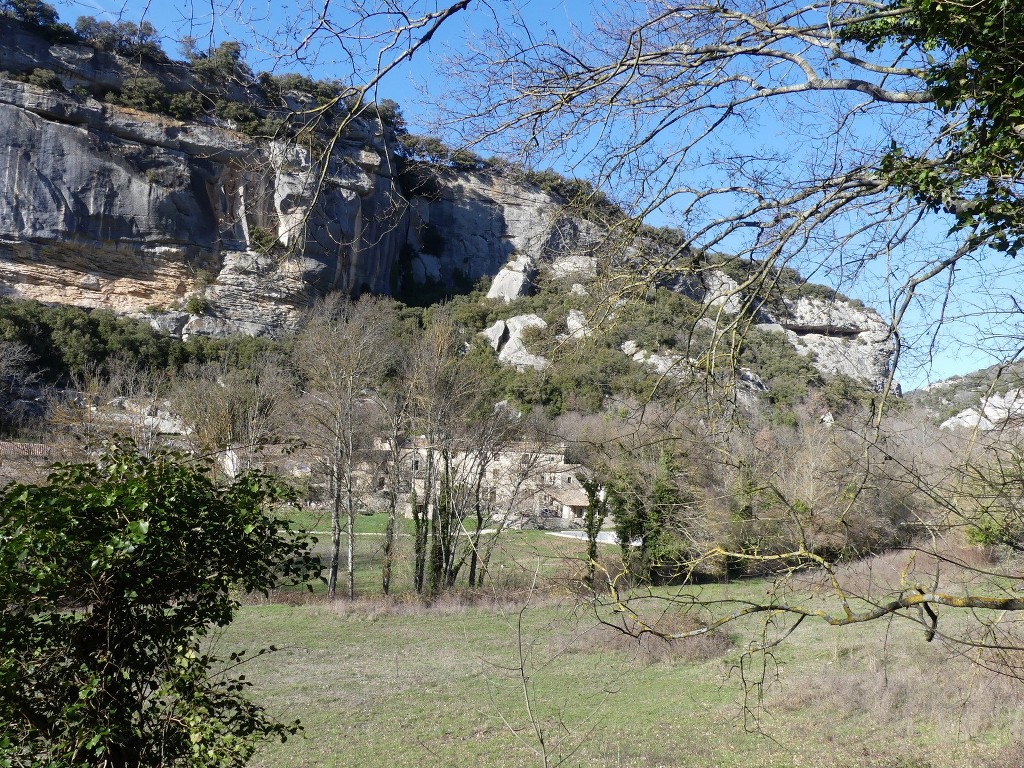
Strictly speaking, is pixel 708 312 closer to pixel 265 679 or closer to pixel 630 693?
pixel 630 693

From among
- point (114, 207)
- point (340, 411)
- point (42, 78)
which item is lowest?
point (340, 411)

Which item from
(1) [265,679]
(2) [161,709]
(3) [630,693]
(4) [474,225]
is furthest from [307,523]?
(4) [474,225]

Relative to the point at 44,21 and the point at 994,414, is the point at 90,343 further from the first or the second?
the point at 994,414

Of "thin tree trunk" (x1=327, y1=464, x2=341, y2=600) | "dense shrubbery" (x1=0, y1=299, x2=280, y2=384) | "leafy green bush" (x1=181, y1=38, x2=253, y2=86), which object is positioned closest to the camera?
"leafy green bush" (x1=181, y1=38, x2=253, y2=86)

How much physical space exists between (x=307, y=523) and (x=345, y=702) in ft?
60.6

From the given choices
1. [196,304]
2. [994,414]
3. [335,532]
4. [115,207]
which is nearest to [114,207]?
[115,207]

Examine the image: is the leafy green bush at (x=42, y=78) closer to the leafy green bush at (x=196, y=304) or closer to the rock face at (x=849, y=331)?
the leafy green bush at (x=196, y=304)

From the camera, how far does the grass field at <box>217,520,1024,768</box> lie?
24.1ft

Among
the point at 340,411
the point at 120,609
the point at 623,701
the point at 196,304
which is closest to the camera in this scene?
the point at 120,609

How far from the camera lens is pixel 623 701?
1025 centimetres

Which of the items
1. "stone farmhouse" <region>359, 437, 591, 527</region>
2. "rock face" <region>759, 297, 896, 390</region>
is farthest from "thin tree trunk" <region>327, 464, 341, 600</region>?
"rock face" <region>759, 297, 896, 390</region>

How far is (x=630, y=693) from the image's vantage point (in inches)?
424

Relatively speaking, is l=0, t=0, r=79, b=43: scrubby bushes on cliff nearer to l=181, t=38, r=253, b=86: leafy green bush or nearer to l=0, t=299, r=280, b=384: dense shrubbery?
A: l=0, t=299, r=280, b=384: dense shrubbery

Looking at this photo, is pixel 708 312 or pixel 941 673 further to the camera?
pixel 941 673
